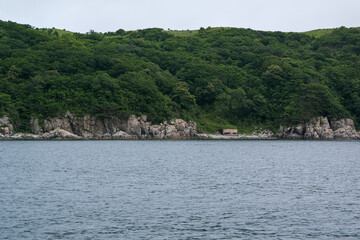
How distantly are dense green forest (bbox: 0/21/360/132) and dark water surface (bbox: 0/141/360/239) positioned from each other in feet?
221

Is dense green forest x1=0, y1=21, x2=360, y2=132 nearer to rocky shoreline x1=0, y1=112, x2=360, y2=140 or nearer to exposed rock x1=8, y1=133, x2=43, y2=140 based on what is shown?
rocky shoreline x1=0, y1=112, x2=360, y2=140

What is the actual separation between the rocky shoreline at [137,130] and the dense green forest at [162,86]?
209cm

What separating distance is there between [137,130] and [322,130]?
5627 centimetres

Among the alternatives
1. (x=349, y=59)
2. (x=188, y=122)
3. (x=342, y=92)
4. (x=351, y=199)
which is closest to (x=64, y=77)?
(x=188, y=122)

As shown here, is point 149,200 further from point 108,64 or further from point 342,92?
point 342,92

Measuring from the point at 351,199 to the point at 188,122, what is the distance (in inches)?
3798

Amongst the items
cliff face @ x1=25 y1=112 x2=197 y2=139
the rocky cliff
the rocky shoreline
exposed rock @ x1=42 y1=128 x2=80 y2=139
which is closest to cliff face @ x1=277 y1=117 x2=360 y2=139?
the rocky shoreline

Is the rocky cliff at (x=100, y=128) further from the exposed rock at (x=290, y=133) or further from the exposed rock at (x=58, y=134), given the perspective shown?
the exposed rock at (x=290, y=133)

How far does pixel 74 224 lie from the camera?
24.1m

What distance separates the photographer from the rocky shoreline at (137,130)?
111 meters

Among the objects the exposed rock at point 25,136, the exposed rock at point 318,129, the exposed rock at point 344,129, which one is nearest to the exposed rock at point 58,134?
the exposed rock at point 25,136

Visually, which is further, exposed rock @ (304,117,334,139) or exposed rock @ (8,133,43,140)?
exposed rock @ (304,117,334,139)

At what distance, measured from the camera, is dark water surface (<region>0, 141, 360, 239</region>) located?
2320 centimetres

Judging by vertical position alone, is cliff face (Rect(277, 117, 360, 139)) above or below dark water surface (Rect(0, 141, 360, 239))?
above
